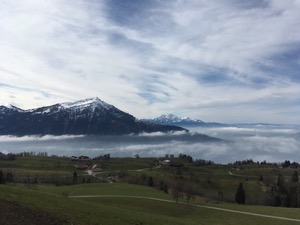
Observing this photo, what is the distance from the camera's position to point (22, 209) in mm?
29625

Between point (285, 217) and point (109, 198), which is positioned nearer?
point (285, 217)

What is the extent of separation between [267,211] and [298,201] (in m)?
105

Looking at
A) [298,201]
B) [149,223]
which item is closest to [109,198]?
[149,223]

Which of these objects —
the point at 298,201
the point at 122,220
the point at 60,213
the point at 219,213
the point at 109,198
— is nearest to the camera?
the point at 60,213

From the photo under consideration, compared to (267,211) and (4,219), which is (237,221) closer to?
(267,211)

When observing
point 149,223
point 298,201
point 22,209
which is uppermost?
A: point 22,209

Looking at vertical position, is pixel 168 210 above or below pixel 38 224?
below

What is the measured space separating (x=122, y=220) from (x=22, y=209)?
11.7 m

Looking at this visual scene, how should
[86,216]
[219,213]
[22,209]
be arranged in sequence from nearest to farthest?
1. [22,209]
2. [86,216]
3. [219,213]

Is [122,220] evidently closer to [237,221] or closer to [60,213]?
[60,213]

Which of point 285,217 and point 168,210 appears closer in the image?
point 285,217

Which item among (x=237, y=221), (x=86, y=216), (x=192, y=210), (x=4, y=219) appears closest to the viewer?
(x=4, y=219)

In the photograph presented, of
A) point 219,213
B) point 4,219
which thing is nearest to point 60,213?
point 4,219

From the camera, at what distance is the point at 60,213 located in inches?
1262
